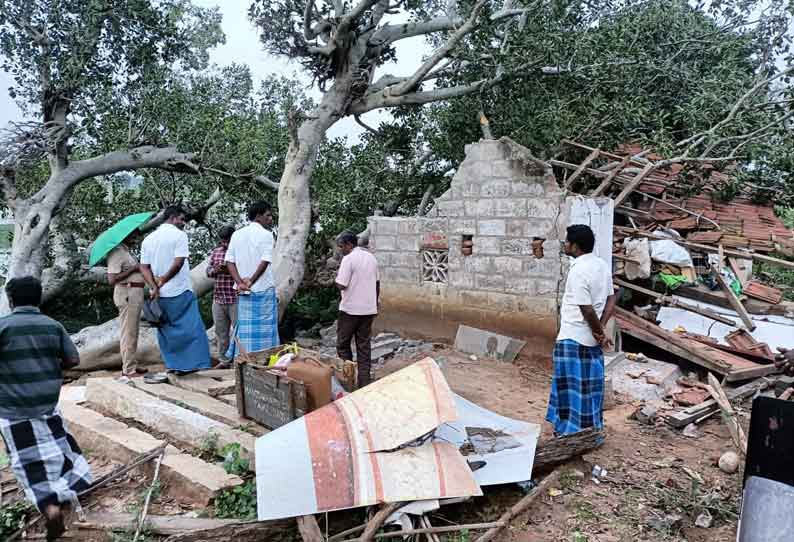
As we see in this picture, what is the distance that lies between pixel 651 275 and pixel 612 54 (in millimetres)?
3099

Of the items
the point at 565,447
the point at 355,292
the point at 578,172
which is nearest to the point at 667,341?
the point at 578,172

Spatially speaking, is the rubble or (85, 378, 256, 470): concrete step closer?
(85, 378, 256, 470): concrete step

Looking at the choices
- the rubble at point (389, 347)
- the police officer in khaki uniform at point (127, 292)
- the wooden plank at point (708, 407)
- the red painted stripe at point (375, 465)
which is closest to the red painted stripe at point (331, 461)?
the red painted stripe at point (375, 465)

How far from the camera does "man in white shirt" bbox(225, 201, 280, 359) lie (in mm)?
5598

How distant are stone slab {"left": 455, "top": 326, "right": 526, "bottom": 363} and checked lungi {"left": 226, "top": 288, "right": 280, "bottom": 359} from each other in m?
2.60

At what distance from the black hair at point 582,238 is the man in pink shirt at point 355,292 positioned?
1985 mm

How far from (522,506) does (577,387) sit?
3.83 feet

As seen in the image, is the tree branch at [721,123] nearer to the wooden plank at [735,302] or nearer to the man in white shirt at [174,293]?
the wooden plank at [735,302]

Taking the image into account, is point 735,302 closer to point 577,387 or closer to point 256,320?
point 577,387

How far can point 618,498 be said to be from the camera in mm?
4188

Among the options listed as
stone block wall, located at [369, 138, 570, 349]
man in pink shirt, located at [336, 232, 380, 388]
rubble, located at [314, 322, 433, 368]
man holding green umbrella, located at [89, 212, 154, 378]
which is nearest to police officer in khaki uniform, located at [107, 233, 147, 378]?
man holding green umbrella, located at [89, 212, 154, 378]

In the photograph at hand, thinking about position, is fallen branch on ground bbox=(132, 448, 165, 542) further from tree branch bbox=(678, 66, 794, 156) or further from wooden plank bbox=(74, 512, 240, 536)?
tree branch bbox=(678, 66, 794, 156)

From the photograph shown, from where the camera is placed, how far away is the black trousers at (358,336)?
5.95 metres

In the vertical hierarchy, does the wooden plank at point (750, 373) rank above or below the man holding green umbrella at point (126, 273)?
below
